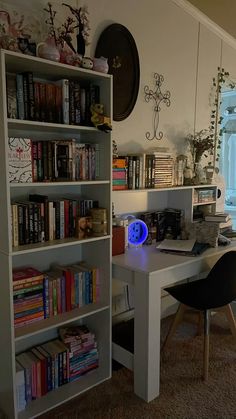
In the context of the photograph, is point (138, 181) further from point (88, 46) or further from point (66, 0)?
point (66, 0)

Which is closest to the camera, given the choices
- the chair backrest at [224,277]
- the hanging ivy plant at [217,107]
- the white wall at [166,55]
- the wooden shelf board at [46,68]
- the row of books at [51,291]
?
the wooden shelf board at [46,68]

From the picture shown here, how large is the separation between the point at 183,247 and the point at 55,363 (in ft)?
3.46

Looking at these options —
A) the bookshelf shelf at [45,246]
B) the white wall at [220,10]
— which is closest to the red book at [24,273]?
the bookshelf shelf at [45,246]

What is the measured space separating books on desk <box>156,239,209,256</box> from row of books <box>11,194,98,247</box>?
597mm

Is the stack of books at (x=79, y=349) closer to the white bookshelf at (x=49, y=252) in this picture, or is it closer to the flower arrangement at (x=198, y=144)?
the white bookshelf at (x=49, y=252)

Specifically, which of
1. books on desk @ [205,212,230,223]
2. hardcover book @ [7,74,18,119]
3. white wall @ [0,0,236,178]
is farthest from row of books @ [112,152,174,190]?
hardcover book @ [7,74,18,119]

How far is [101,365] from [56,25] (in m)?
2.03

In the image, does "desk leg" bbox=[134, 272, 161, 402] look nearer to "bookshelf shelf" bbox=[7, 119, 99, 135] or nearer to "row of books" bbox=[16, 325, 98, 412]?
"row of books" bbox=[16, 325, 98, 412]

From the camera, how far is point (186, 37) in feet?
8.92

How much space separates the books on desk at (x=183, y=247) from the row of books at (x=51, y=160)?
28.0 inches

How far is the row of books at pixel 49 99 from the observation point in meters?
1.55

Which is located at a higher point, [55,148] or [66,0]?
[66,0]

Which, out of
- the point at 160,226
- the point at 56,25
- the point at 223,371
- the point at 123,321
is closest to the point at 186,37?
the point at 56,25

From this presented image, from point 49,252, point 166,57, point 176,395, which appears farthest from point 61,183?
point 166,57
